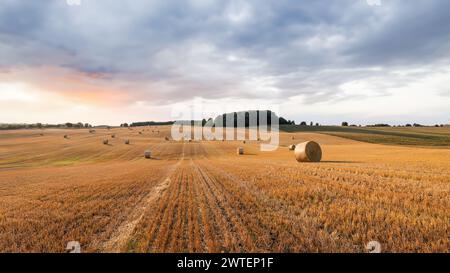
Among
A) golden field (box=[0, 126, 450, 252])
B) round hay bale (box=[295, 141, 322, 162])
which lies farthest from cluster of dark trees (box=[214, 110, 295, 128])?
golden field (box=[0, 126, 450, 252])

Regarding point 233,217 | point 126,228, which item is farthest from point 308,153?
point 126,228

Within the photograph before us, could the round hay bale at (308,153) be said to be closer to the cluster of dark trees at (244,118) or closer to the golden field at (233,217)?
the golden field at (233,217)

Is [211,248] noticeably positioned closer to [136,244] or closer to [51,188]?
[136,244]

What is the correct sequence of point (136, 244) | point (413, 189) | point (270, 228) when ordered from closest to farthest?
point (136, 244), point (270, 228), point (413, 189)

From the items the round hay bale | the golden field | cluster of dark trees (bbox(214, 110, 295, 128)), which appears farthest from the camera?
cluster of dark trees (bbox(214, 110, 295, 128))

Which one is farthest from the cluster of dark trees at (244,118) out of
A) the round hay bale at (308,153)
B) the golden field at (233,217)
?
the golden field at (233,217)

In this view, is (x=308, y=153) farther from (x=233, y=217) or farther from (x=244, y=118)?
(x=244, y=118)

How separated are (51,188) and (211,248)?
33.9 ft

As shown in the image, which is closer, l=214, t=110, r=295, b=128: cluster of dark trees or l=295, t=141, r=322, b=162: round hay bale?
l=295, t=141, r=322, b=162: round hay bale

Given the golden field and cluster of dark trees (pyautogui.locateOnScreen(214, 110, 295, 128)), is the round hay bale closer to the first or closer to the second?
the golden field

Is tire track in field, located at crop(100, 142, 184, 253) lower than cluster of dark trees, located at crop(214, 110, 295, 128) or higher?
lower

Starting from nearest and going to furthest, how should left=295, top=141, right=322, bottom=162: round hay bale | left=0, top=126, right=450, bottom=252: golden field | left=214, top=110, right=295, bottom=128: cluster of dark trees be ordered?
left=0, top=126, right=450, bottom=252: golden field → left=295, top=141, right=322, bottom=162: round hay bale → left=214, top=110, right=295, bottom=128: cluster of dark trees
